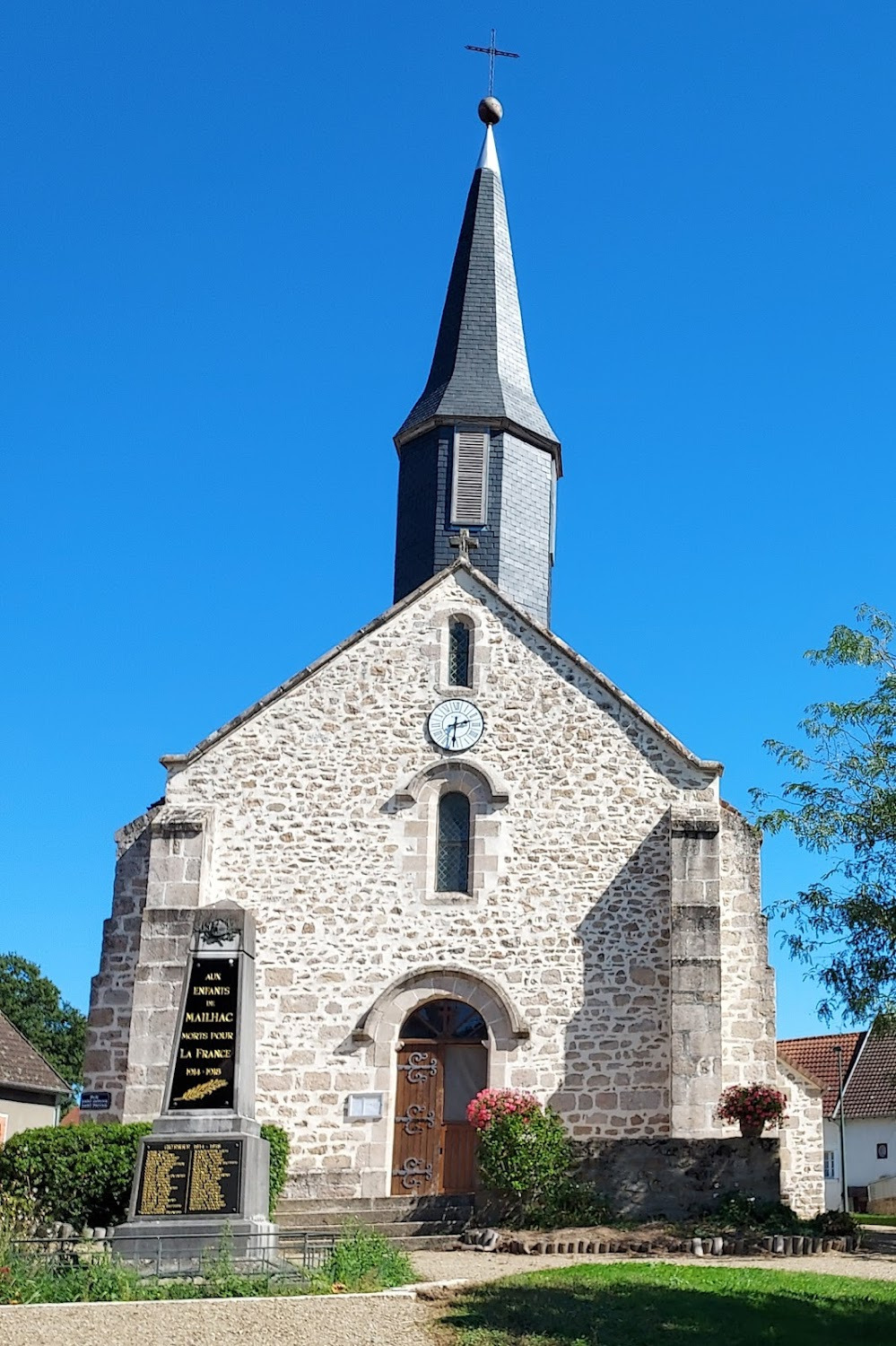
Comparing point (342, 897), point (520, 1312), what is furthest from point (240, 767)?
point (520, 1312)

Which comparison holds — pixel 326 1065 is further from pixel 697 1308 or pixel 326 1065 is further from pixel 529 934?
pixel 697 1308

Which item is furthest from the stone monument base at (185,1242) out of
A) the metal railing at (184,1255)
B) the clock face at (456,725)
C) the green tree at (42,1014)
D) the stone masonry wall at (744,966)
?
the green tree at (42,1014)

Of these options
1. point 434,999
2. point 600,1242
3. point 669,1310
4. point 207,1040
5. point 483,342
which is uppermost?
point 483,342

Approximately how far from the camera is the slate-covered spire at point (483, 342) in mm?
24062

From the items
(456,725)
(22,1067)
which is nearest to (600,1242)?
(456,725)

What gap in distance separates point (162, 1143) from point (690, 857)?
27.8 feet

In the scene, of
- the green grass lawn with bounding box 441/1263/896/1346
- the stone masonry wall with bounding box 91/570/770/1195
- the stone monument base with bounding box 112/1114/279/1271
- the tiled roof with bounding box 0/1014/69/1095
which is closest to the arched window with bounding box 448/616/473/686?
the stone masonry wall with bounding box 91/570/770/1195

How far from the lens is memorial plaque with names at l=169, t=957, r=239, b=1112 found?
43.8 feet

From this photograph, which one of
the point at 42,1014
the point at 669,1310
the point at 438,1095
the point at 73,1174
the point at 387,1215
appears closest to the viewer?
the point at 669,1310

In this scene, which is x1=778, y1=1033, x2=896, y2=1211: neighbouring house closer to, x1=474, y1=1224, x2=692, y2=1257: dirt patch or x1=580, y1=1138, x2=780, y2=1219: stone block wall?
x1=580, y1=1138, x2=780, y2=1219: stone block wall

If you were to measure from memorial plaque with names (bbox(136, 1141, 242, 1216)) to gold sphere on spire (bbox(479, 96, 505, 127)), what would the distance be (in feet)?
77.1

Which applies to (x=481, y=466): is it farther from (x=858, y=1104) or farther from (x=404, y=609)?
(x=858, y=1104)

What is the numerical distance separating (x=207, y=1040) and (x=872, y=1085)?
2993 cm

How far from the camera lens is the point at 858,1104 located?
128ft
